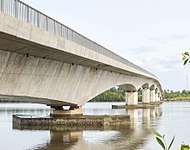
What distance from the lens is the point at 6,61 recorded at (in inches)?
760

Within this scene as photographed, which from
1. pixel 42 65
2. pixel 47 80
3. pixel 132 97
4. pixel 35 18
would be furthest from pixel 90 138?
pixel 132 97

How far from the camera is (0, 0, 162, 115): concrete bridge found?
58.4 ft

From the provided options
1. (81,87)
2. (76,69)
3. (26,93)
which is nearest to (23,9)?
(26,93)

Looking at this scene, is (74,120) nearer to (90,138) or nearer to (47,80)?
(90,138)

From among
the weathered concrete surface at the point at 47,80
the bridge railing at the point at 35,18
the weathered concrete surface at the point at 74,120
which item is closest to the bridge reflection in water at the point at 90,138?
the weathered concrete surface at the point at 74,120

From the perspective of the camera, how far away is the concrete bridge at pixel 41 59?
701 inches

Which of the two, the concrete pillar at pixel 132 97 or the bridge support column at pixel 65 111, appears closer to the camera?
the bridge support column at pixel 65 111

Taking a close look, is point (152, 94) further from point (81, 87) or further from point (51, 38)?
point (51, 38)

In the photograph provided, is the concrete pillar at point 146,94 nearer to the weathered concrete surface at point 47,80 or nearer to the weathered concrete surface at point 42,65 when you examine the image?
the weathered concrete surface at point 47,80

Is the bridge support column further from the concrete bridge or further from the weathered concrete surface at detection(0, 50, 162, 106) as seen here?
the weathered concrete surface at detection(0, 50, 162, 106)

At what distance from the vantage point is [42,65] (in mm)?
24094

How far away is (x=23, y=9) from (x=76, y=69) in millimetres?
12696

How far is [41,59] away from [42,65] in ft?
1.78

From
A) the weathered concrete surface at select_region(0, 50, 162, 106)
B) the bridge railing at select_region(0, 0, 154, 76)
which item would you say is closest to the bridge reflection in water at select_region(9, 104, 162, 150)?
the weathered concrete surface at select_region(0, 50, 162, 106)
